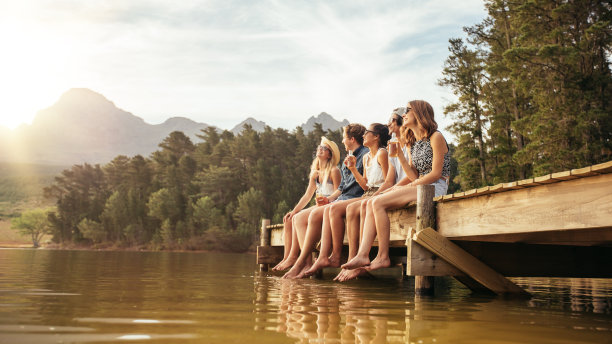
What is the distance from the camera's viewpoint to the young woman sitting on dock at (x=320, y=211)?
586cm

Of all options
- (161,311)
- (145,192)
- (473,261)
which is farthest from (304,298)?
(145,192)

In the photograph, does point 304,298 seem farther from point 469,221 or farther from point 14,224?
point 14,224

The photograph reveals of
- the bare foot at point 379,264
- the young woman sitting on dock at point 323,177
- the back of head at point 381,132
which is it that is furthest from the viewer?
the young woman sitting on dock at point 323,177

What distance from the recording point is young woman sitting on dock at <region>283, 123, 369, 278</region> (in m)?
5.86

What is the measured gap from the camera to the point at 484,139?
1231 inches

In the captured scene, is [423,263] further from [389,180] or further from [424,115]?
[389,180]

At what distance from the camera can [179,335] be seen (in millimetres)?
2084

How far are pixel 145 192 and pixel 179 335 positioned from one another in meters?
70.6

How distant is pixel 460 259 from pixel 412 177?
1155 millimetres

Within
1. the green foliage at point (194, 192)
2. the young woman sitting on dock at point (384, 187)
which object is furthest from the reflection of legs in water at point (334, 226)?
the green foliage at point (194, 192)

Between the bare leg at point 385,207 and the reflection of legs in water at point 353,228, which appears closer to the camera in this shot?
the bare leg at point 385,207

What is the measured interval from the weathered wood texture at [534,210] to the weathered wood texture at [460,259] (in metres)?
0.12

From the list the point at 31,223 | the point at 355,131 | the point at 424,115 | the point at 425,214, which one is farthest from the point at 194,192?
the point at 425,214

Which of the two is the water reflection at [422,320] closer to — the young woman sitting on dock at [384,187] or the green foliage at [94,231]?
the young woman sitting on dock at [384,187]
